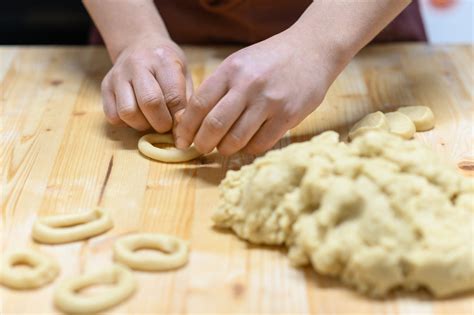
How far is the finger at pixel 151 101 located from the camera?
137 cm

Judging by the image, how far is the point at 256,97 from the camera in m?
1.26

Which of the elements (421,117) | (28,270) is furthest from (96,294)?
(421,117)

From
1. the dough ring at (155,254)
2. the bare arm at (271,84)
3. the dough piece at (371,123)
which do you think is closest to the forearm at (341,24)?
the bare arm at (271,84)

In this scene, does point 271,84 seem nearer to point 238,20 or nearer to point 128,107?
point 128,107

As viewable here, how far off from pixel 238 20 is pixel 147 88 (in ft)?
1.66

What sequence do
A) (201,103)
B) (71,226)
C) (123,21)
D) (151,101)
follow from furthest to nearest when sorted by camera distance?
(123,21)
(151,101)
(201,103)
(71,226)

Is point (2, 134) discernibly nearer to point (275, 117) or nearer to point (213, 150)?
point (213, 150)

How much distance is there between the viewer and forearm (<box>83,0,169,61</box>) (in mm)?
1575

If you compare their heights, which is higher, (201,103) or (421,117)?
(201,103)

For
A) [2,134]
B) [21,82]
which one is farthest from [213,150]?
[21,82]

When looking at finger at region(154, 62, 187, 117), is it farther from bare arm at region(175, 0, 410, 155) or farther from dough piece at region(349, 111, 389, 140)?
dough piece at region(349, 111, 389, 140)

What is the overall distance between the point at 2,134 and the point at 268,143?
553 mm

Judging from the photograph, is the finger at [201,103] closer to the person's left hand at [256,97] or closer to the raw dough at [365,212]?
the person's left hand at [256,97]

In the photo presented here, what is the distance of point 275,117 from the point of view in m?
1.28
